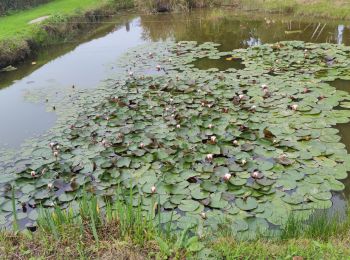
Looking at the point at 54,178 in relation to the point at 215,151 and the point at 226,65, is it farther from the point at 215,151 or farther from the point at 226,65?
the point at 226,65

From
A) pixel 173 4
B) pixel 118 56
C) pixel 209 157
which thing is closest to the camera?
pixel 209 157

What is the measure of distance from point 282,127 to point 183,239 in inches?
136

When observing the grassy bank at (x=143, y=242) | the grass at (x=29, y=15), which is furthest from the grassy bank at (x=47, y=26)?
the grassy bank at (x=143, y=242)

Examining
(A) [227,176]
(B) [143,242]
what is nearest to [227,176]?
(A) [227,176]

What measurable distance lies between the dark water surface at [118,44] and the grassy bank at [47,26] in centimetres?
53

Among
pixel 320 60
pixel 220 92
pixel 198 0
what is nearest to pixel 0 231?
pixel 220 92

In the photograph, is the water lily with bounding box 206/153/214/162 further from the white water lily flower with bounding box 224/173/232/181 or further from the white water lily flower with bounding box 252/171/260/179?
the white water lily flower with bounding box 252/171/260/179

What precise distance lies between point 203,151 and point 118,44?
31.4 ft

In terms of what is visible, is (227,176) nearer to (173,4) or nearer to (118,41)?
(118,41)

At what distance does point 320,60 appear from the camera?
9.45 metres

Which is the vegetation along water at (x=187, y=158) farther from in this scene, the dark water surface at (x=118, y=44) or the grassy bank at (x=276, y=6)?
the grassy bank at (x=276, y=6)

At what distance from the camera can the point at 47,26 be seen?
14.5 meters

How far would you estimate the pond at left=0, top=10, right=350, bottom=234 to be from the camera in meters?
7.29

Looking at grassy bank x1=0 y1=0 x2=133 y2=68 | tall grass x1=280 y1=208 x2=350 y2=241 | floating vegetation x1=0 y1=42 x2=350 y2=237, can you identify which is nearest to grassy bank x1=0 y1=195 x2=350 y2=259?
tall grass x1=280 y1=208 x2=350 y2=241
